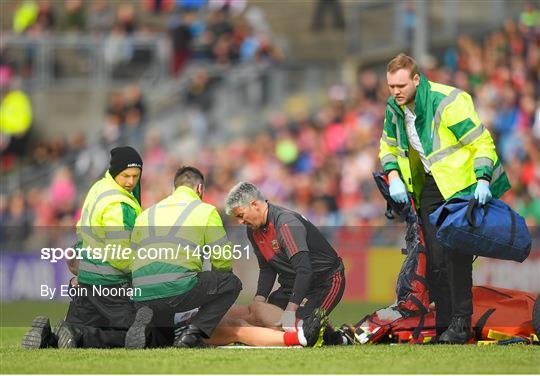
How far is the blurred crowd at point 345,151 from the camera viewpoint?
2062 cm

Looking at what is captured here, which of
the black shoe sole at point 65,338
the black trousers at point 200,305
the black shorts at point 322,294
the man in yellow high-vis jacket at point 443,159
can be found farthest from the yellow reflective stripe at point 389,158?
the black shoe sole at point 65,338

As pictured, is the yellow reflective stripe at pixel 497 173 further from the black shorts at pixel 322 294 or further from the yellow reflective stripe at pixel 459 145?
the black shorts at pixel 322 294

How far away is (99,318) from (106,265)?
0.42 meters

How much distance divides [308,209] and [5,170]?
7473 mm

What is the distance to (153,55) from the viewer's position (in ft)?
92.9

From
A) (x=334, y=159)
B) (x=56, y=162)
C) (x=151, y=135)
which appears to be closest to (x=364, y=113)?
(x=334, y=159)

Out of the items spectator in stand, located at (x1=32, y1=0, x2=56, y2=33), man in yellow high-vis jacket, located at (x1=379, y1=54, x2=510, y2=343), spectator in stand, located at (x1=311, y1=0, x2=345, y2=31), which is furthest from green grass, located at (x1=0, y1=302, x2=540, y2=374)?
spectator in stand, located at (x1=311, y1=0, x2=345, y2=31)

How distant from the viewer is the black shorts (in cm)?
1173

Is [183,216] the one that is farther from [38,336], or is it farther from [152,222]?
[38,336]

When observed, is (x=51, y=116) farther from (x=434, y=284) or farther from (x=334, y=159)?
(x=434, y=284)

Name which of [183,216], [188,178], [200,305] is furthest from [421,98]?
[200,305]

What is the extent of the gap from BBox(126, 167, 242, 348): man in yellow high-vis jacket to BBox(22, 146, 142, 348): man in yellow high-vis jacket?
0.18 metres

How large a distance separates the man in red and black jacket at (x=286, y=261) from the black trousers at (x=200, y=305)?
0.48 metres

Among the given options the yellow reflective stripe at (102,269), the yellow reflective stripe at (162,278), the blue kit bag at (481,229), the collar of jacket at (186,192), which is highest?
the collar of jacket at (186,192)
